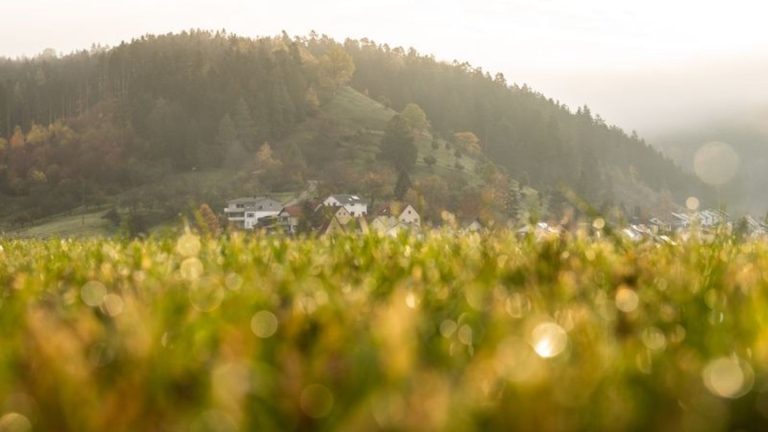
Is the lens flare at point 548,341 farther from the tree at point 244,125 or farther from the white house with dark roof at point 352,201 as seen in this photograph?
the tree at point 244,125

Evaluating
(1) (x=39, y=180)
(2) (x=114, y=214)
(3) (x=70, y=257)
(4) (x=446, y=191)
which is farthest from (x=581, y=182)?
(3) (x=70, y=257)

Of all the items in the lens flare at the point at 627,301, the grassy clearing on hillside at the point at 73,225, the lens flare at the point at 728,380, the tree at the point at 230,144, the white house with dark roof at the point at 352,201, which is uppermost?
the lens flare at the point at 728,380

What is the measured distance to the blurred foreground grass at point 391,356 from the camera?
102 centimetres

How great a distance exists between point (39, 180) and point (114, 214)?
41.0m

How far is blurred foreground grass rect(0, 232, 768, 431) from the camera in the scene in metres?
1.02

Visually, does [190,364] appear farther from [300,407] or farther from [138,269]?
[138,269]

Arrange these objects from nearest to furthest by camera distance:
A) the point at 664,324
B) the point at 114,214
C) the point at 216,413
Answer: the point at 216,413
the point at 664,324
the point at 114,214

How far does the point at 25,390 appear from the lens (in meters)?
1.22

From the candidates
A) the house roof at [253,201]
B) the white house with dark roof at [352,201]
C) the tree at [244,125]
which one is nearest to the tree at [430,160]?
the white house with dark roof at [352,201]

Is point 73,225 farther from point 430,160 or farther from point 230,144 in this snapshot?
point 430,160

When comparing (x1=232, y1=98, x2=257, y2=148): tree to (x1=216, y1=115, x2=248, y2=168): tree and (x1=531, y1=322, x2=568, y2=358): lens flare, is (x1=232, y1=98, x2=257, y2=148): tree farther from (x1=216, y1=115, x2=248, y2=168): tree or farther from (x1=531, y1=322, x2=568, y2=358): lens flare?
(x1=531, y1=322, x2=568, y2=358): lens flare

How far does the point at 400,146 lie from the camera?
608 ft

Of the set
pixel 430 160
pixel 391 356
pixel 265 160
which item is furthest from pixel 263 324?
pixel 430 160

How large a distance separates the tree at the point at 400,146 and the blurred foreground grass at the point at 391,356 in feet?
595
